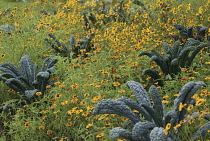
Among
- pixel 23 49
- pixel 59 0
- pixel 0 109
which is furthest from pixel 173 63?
pixel 59 0

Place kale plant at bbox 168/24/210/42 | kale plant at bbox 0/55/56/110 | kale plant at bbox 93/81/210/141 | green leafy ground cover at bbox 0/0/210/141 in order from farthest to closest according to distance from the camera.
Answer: kale plant at bbox 168/24/210/42, kale plant at bbox 0/55/56/110, green leafy ground cover at bbox 0/0/210/141, kale plant at bbox 93/81/210/141

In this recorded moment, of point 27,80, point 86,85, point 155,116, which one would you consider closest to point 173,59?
point 86,85

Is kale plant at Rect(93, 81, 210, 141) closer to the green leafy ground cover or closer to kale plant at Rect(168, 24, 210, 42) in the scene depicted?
the green leafy ground cover

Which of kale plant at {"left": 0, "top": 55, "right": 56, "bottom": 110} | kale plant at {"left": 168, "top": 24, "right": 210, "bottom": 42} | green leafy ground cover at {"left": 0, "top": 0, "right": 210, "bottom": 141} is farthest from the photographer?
kale plant at {"left": 168, "top": 24, "right": 210, "bottom": 42}

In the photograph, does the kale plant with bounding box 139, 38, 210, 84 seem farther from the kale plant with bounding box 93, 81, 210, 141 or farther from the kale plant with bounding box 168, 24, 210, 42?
the kale plant with bounding box 93, 81, 210, 141

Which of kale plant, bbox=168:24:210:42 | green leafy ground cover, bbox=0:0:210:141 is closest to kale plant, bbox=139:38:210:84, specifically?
green leafy ground cover, bbox=0:0:210:141

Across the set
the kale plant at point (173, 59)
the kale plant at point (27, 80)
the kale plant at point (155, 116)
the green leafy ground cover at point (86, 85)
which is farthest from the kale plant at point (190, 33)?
the kale plant at point (155, 116)

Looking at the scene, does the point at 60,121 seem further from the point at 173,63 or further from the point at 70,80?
the point at 173,63

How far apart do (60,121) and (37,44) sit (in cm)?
288

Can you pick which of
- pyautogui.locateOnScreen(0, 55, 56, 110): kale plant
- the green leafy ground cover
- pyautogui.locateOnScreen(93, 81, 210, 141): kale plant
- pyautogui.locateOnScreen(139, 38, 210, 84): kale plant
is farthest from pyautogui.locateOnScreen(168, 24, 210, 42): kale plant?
pyautogui.locateOnScreen(93, 81, 210, 141): kale plant

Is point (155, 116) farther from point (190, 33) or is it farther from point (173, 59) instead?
point (190, 33)

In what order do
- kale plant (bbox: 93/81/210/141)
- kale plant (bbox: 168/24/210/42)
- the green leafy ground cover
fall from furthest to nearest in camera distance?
1. kale plant (bbox: 168/24/210/42)
2. the green leafy ground cover
3. kale plant (bbox: 93/81/210/141)

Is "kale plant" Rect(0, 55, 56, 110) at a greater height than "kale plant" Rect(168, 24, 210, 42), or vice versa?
"kale plant" Rect(168, 24, 210, 42)

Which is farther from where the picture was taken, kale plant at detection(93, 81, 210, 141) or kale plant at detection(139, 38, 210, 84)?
kale plant at detection(139, 38, 210, 84)
